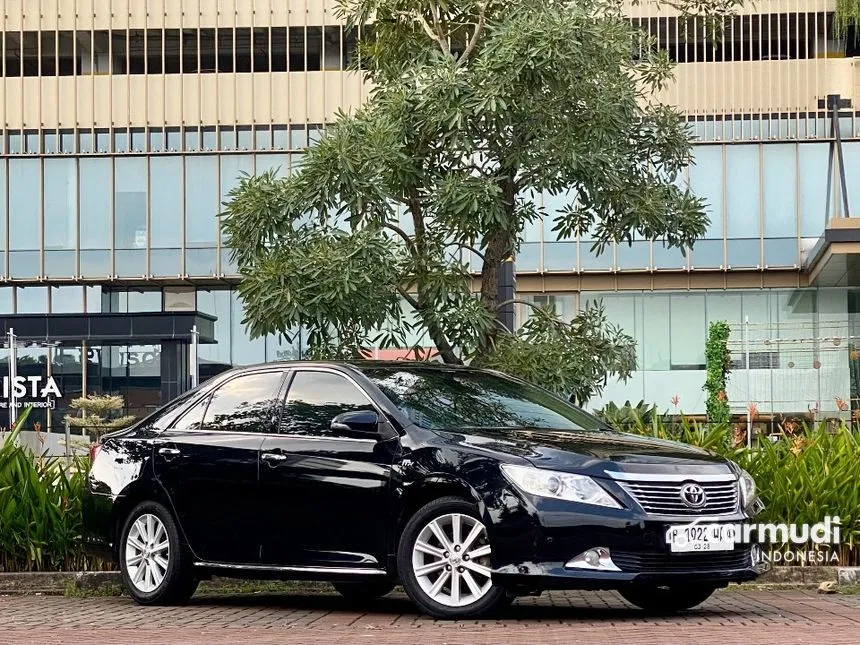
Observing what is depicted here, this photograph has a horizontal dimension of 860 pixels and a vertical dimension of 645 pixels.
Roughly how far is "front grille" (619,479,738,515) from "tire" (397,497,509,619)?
2.92ft

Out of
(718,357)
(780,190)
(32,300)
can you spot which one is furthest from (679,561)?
(32,300)

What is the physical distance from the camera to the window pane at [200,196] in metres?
46.9

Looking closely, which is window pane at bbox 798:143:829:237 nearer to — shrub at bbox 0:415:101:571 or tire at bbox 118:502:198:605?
shrub at bbox 0:415:101:571

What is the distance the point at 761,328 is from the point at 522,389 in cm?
3390

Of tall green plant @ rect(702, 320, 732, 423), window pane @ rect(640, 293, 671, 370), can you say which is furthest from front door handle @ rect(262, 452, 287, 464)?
window pane @ rect(640, 293, 671, 370)

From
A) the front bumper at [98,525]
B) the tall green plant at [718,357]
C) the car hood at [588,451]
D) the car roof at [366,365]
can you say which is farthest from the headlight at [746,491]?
the tall green plant at [718,357]

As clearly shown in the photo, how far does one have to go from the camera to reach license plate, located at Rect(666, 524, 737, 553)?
29.1ft

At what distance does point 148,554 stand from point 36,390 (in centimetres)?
3716

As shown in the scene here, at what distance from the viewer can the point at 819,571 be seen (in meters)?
11.8

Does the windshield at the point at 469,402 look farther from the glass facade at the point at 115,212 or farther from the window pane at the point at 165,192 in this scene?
the window pane at the point at 165,192

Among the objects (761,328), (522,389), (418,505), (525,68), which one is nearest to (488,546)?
(418,505)

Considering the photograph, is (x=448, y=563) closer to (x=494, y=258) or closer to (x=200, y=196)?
(x=494, y=258)

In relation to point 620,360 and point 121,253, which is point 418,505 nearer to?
point 620,360

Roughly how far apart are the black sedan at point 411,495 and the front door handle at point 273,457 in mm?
14
